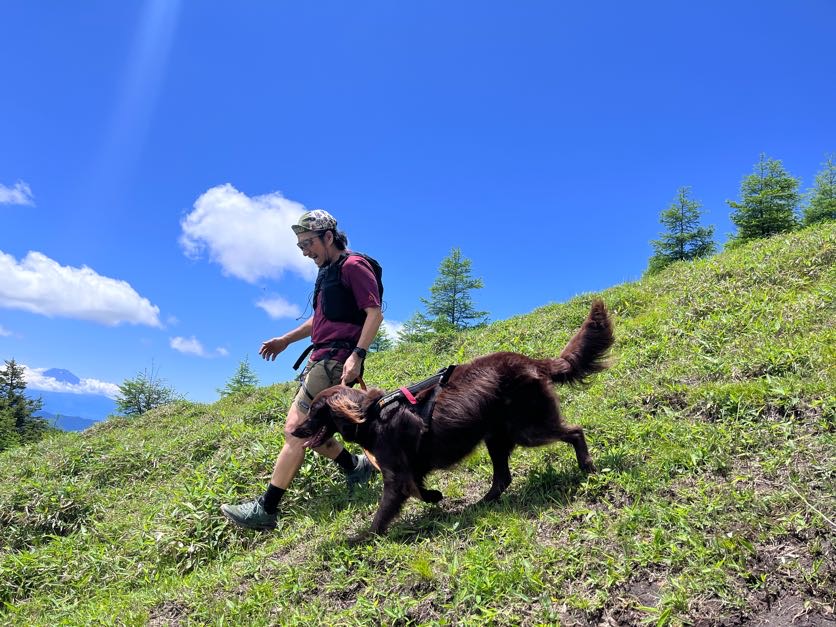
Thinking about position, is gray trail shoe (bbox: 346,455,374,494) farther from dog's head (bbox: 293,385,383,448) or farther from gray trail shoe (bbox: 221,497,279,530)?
dog's head (bbox: 293,385,383,448)

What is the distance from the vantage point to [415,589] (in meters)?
3.03

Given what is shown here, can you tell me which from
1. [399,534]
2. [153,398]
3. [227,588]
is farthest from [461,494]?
[153,398]

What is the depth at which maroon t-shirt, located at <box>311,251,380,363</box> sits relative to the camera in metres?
4.32

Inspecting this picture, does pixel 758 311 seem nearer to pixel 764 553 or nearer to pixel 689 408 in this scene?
pixel 689 408

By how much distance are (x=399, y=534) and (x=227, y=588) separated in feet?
4.43

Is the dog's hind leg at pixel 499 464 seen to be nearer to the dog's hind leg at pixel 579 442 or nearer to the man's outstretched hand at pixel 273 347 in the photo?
the dog's hind leg at pixel 579 442

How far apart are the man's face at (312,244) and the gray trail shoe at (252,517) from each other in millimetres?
2357

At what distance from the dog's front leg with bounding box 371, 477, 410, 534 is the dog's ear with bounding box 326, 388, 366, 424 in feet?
1.71

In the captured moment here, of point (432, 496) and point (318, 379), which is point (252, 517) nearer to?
point (318, 379)

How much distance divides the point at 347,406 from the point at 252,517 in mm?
1686

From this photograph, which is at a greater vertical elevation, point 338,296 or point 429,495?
point 338,296

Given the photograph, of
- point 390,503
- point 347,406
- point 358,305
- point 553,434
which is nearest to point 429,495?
point 390,503

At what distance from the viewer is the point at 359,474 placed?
4969 millimetres

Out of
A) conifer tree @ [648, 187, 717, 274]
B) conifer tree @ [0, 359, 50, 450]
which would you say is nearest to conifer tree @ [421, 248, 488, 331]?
conifer tree @ [648, 187, 717, 274]
